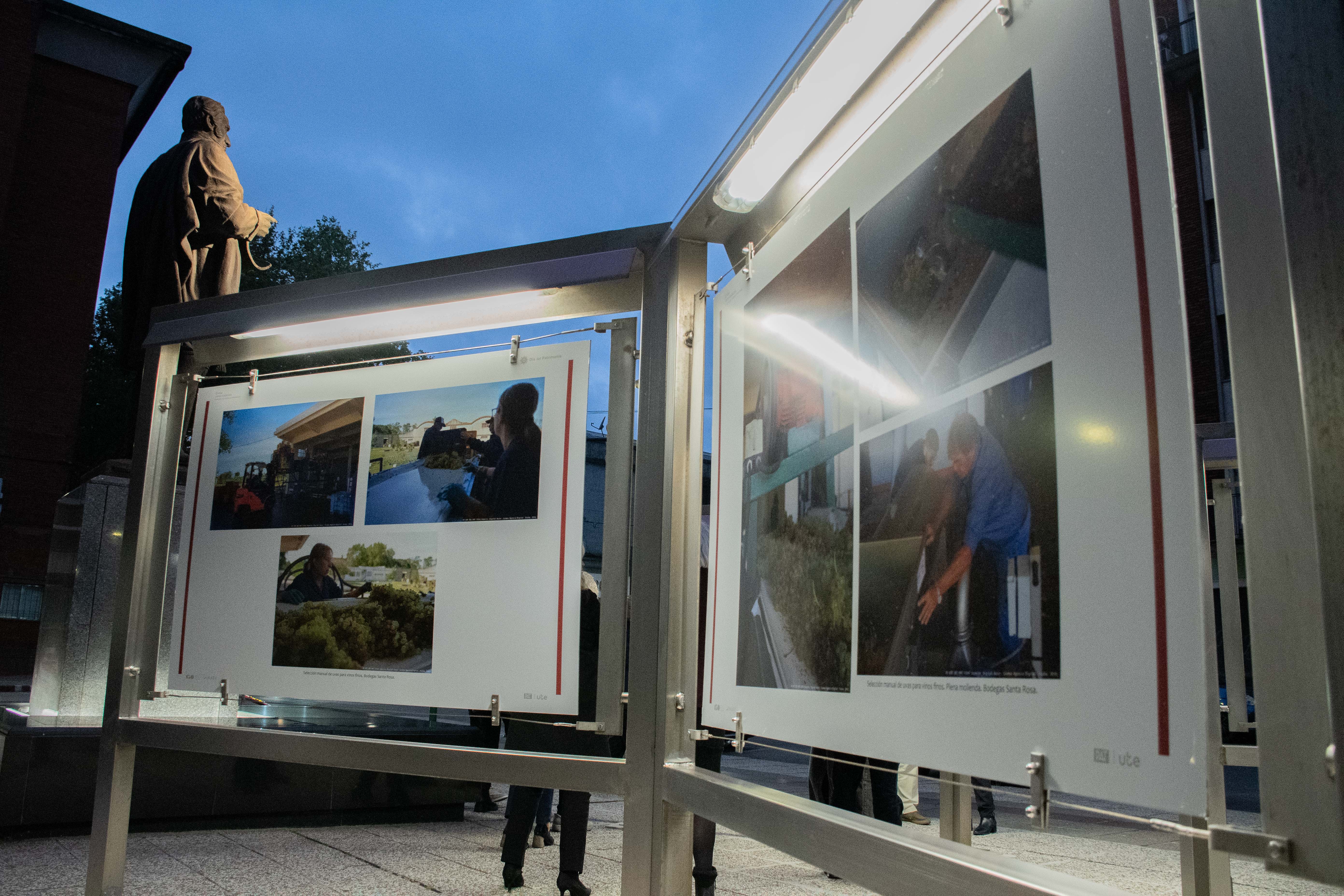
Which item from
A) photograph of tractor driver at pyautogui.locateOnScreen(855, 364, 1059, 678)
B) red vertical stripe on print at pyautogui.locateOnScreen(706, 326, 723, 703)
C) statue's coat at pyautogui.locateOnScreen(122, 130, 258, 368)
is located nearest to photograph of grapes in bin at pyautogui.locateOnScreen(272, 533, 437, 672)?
red vertical stripe on print at pyautogui.locateOnScreen(706, 326, 723, 703)

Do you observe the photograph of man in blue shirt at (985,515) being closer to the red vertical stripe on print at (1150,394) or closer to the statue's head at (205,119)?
the red vertical stripe on print at (1150,394)

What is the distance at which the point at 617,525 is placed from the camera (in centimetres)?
269

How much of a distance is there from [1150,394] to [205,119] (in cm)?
710

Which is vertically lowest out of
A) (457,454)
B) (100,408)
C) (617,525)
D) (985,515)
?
(985,515)

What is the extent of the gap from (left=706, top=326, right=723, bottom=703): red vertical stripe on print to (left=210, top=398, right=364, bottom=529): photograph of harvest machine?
132 cm

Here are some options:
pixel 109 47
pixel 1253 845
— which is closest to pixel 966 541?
pixel 1253 845

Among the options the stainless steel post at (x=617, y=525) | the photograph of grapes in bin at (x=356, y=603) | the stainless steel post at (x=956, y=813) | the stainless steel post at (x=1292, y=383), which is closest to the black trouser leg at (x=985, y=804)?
the stainless steel post at (x=956, y=813)

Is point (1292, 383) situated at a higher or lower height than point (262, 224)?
lower

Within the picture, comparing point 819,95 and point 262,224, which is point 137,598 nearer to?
point 819,95

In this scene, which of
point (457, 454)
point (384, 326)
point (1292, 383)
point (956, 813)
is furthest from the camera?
point (956, 813)

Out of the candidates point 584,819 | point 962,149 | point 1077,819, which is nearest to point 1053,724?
point 962,149

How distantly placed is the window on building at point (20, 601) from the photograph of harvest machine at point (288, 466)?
16.3 meters

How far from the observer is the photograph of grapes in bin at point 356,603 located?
2922 millimetres

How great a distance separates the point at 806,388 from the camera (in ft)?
6.51
